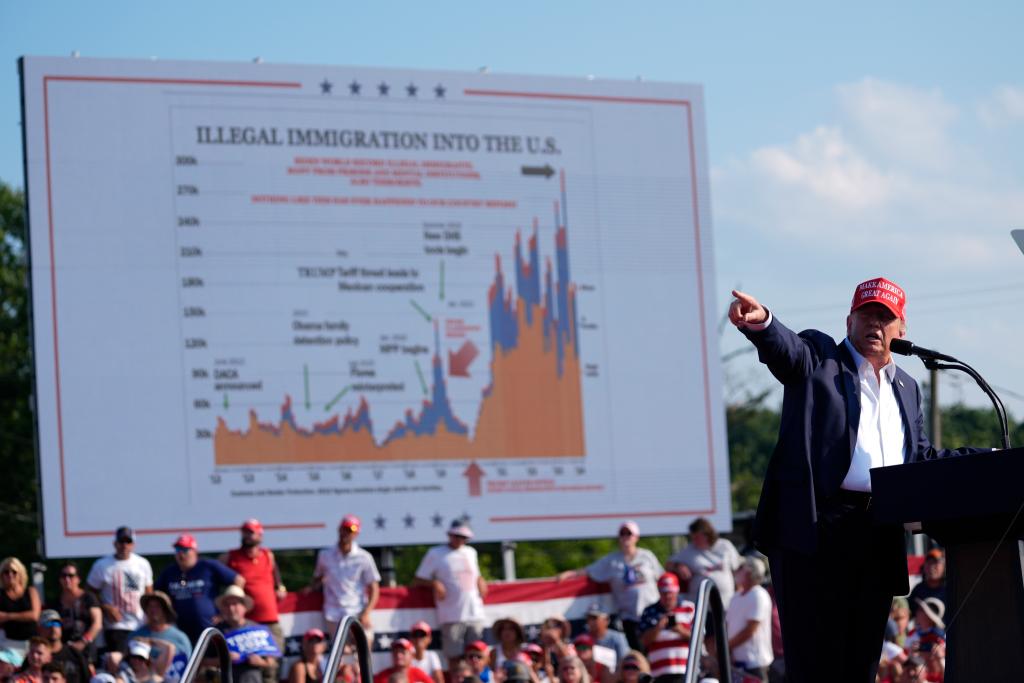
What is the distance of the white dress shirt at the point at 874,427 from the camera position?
4.28 meters

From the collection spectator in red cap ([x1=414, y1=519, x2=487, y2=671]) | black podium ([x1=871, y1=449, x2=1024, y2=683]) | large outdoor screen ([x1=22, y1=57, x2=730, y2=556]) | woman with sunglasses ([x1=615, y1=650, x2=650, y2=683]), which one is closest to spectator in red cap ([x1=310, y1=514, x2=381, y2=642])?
spectator in red cap ([x1=414, y1=519, x2=487, y2=671])

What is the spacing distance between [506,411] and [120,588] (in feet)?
13.1

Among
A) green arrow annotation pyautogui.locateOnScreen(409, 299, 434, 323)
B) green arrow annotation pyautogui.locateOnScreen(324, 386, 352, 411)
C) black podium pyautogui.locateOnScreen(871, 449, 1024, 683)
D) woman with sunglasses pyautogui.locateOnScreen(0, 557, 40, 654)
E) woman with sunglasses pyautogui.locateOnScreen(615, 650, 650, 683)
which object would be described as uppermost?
green arrow annotation pyautogui.locateOnScreen(409, 299, 434, 323)

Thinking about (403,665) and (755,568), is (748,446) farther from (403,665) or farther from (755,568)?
(403,665)

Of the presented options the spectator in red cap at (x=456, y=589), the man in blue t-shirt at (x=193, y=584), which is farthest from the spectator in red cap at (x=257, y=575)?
the spectator in red cap at (x=456, y=589)

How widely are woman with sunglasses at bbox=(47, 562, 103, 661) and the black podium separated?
7460 millimetres

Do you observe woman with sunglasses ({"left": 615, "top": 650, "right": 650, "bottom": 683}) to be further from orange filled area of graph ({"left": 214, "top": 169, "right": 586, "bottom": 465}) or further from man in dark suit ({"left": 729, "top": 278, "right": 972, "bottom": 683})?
man in dark suit ({"left": 729, "top": 278, "right": 972, "bottom": 683})

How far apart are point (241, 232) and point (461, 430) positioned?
99.6 inches

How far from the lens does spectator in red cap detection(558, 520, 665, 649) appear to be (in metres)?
A: 12.0

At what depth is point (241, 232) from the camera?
13.1m

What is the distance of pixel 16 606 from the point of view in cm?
1045

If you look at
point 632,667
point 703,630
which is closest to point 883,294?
point 703,630

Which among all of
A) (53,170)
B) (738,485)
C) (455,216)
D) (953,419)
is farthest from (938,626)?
(953,419)

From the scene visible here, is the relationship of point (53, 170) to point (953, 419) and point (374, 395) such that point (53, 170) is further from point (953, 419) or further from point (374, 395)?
point (953, 419)
